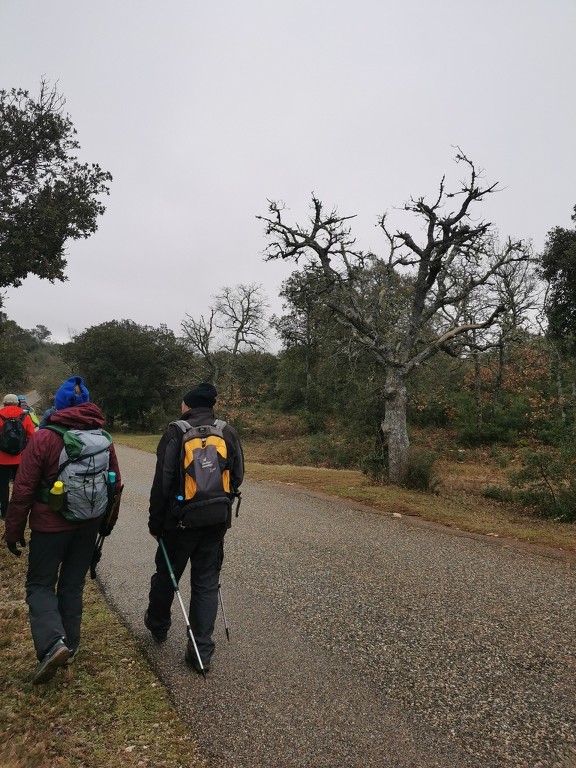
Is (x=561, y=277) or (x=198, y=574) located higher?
(x=561, y=277)

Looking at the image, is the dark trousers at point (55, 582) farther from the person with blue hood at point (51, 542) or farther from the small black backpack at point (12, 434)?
the small black backpack at point (12, 434)

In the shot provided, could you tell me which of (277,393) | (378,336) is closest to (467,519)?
(378,336)

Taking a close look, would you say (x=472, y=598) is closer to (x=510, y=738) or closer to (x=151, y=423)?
(x=510, y=738)

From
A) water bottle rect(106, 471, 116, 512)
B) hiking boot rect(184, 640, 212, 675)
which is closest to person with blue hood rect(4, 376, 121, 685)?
water bottle rect(106, 471, 116, 512)

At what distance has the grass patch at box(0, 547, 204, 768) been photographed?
2400mm

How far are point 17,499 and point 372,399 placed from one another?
1613 centimetres

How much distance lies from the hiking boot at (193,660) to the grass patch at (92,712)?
26cm

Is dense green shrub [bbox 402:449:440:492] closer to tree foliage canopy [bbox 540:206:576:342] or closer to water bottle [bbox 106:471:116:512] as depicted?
tree foliage canopy [bbox 540:206:576:342]

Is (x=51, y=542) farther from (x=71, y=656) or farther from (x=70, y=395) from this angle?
(x=70, y=395)

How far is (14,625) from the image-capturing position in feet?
12.7

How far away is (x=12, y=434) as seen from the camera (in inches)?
251

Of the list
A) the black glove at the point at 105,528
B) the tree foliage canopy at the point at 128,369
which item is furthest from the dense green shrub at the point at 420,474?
the tree foliage canopy at the point at 128,369

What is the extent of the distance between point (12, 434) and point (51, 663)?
14.1 feet

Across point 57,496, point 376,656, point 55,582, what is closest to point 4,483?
point 55,582
